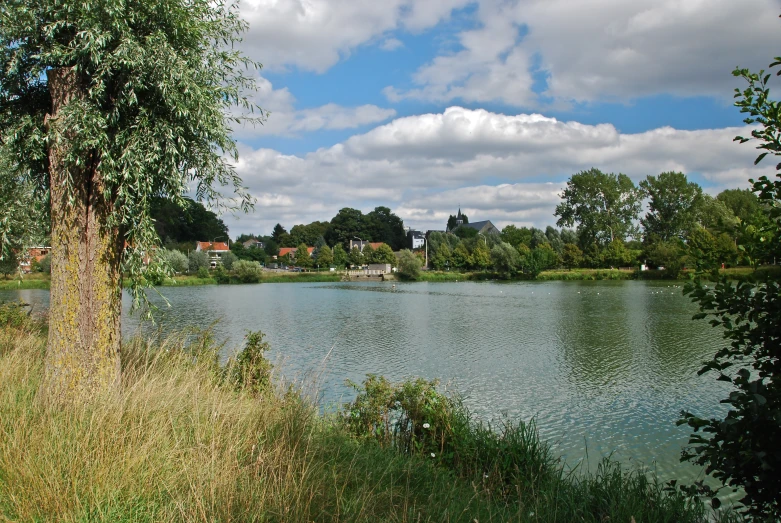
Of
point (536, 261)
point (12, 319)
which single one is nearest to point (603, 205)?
point (536, 261)

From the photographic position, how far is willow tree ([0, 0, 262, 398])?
5305 millimetres

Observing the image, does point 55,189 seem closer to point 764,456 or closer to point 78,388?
point 78,388

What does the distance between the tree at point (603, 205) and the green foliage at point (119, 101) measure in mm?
83689

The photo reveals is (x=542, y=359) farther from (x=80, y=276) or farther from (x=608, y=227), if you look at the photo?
(x=608, y=227)

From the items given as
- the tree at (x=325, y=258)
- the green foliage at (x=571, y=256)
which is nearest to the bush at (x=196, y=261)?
the tree at (x=325, y=258)

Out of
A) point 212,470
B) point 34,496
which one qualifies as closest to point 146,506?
point 212,470

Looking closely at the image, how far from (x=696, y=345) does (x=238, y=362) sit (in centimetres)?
1669

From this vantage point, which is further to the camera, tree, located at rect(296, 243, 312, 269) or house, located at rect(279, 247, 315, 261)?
house, located at rect(279, 247, 315, 261)

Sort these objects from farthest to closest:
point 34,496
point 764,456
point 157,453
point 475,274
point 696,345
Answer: point 475,274 < point 696,345 < point 157,453 < point 34,496 < point 764,456

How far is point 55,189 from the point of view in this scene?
548 centimetres

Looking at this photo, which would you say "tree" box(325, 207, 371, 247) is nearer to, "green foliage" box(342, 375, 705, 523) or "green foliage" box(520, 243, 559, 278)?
"green foliage" box(520, 243, 559, 278)

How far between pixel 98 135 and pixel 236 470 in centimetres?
379

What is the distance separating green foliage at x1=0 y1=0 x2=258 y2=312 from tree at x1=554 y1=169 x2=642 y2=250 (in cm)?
8369

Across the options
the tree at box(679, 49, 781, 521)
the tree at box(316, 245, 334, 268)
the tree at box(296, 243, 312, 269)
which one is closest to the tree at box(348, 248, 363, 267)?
the tree at box(316, 245, 334, 268)
